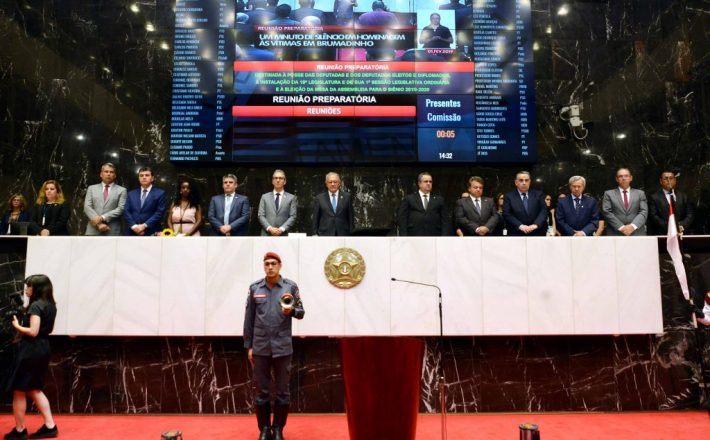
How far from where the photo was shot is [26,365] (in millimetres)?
4914

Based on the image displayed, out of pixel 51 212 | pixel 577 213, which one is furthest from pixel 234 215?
pixel 577 213

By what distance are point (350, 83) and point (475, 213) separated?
2727mm

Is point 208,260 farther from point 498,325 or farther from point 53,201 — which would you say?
point 498,325

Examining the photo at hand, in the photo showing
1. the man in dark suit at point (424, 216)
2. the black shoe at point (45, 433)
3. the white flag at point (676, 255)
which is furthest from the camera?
the man in dark suit at point (424, 216)

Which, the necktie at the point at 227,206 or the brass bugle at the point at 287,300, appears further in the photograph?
the necktie at the point at 227,206

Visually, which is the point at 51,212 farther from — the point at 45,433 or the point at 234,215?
the point at 45,433

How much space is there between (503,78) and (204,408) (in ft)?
18.9

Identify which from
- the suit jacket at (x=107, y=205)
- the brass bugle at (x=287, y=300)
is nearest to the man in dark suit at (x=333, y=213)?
the brass bugle at (x=287, y=300)

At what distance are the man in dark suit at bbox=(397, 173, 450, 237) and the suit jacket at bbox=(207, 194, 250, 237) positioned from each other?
185 cm

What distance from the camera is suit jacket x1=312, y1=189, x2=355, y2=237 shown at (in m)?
6.79

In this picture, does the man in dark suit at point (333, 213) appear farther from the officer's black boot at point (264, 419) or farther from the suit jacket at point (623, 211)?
the suit jacket at point (623, 211)

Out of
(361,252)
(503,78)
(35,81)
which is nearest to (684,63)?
(503,78)

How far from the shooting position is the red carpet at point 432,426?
5.00m

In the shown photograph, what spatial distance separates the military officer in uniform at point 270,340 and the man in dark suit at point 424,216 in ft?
6.93
